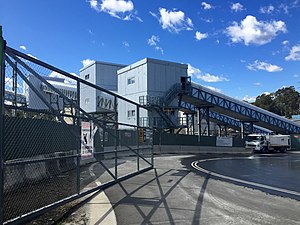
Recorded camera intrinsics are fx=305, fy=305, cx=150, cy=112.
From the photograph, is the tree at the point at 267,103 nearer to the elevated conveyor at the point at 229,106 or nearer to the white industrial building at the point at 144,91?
the elevated conveyor at the point at 229,106

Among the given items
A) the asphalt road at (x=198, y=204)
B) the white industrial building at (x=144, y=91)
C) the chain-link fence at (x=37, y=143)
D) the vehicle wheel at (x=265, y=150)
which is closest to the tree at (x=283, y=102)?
the vehicle wheel at (x=265, y=150)

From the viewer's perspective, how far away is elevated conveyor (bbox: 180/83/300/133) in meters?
43.6

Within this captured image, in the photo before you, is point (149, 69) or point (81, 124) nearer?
point (81, 124)

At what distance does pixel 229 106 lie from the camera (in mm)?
47344

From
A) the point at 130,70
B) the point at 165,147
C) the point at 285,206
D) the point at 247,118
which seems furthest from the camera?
the point at 247,118

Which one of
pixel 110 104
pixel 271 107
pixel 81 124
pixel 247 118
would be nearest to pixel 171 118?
pixel 110 104

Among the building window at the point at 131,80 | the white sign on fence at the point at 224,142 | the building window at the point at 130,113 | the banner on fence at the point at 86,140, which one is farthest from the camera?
the white sign on fence at the point at 224,142

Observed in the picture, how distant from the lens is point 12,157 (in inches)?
253

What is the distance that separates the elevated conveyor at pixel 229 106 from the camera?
4356cm

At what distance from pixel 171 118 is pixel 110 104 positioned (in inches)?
334

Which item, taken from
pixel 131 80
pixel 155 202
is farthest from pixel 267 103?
pixel 155 202

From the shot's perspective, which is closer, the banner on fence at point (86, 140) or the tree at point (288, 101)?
the banner on fence at point (86, 140)

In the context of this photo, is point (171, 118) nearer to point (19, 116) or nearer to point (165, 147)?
point (165, 147)

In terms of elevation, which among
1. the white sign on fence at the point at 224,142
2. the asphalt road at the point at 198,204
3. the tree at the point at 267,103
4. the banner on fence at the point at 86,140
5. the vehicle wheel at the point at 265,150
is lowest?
the vehicle wheel at the point at 265,150
